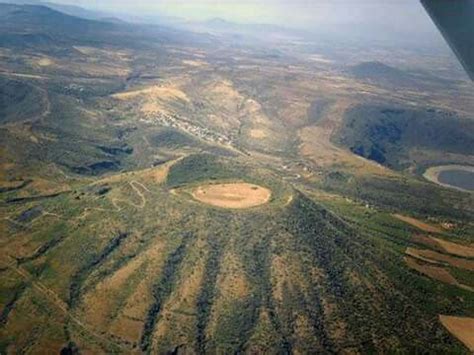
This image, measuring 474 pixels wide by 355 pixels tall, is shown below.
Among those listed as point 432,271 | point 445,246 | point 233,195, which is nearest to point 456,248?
point 445,246

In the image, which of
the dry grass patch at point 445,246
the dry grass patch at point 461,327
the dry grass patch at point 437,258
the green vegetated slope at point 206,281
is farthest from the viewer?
the dry grass patch at point 445,246

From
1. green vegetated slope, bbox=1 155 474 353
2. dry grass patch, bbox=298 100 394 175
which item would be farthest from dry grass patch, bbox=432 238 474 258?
dry grass patch, bbox=298 100 394 175

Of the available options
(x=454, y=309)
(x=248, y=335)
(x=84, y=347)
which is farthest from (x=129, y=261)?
(x=454, y=309)

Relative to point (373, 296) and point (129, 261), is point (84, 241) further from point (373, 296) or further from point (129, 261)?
point (373, 296)

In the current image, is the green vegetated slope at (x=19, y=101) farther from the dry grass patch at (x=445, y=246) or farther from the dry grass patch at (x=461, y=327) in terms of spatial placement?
the dry grass patch at (x=461, y=327)

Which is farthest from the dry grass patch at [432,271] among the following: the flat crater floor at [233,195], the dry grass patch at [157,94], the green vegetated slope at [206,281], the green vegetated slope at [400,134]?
the dry grass patch at [157,94]
